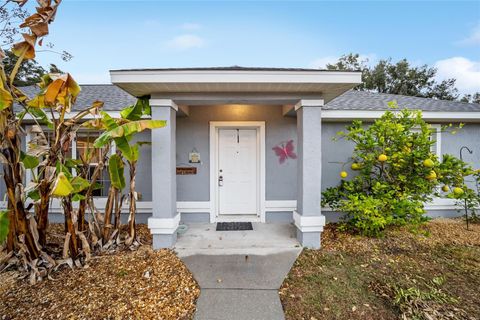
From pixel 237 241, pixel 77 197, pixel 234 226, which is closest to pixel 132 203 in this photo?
pixel 77 197

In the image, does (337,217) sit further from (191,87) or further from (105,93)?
(105,93)

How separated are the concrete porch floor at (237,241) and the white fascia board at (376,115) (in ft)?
9.38

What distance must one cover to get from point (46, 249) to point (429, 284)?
561 cm

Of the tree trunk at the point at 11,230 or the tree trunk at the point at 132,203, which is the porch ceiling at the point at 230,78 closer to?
the tree trunk at the point at 132,203

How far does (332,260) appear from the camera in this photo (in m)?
3.57

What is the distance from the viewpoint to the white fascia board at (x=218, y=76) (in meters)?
3.51

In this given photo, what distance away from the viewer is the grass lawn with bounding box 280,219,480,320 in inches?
97.7

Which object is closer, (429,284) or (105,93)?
(429,284)

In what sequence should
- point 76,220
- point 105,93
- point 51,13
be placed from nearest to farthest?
point 51,13, point 76,220, point 105,93

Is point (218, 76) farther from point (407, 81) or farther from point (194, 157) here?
point (407, 81)

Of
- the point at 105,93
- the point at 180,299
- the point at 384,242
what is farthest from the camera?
the point at 105,93

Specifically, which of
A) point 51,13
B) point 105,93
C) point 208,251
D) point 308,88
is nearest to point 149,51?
point 105,93

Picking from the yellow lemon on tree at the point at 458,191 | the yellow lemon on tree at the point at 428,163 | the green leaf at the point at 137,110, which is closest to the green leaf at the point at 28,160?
the green leaf at the point at 137,110

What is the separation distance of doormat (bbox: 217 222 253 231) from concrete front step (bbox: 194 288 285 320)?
214 centimetres
